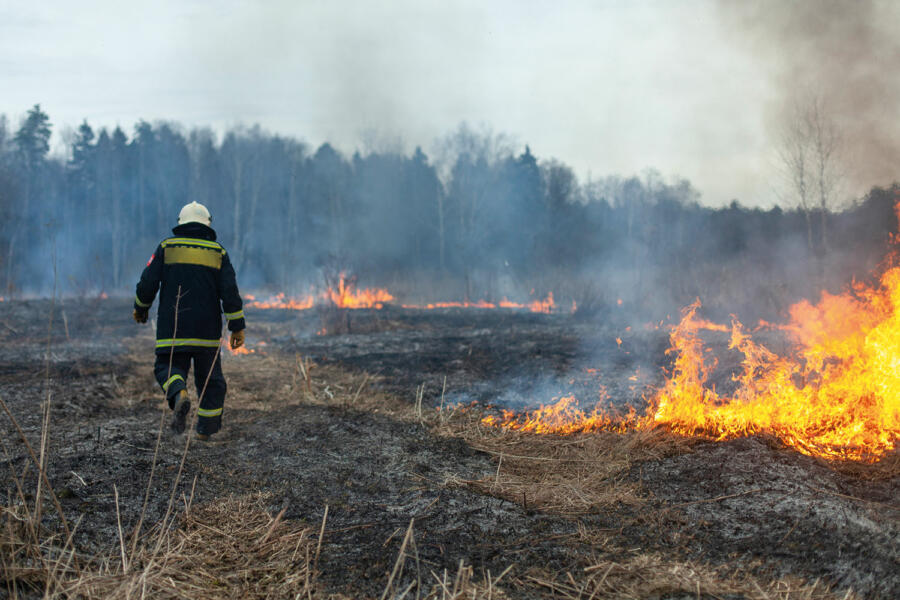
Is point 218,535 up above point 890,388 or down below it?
below

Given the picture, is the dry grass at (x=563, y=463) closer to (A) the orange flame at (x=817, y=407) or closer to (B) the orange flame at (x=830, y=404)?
(A) the orange flame at (x=817, y=407)

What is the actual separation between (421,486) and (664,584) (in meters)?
1.65

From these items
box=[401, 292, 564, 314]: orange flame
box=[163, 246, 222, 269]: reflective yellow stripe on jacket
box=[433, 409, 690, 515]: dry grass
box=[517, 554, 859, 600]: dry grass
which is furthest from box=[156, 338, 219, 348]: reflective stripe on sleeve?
box=[401, 292, 564, 314]: orange flame

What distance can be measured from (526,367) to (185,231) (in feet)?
15.2

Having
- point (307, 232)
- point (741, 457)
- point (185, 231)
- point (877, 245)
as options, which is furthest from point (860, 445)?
point (307, 232)

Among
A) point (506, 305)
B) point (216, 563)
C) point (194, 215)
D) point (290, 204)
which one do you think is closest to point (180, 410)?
point (194, 215)

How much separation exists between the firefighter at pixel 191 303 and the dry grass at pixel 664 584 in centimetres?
302

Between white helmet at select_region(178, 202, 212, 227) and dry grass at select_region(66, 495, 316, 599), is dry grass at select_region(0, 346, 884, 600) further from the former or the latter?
white helmet at select_region(178, 202, 212, 227)

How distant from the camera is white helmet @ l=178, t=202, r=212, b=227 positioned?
14.2ft

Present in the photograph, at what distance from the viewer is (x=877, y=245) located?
27.2 feet

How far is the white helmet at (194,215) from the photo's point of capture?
4315mm

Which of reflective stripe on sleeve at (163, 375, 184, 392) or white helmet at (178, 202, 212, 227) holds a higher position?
white helmet at (178, 202, 212, 227)

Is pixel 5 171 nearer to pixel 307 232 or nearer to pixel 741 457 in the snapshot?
pixel 307 232

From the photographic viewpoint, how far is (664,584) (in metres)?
2.20
